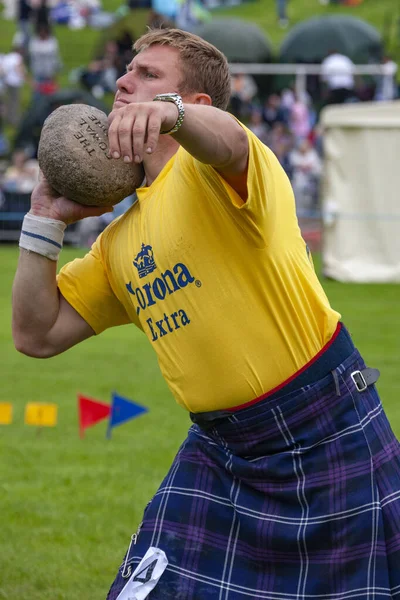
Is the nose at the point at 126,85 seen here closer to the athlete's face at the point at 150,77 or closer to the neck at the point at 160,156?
the athlete's face at the point at 150,77

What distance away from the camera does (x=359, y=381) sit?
301 cm

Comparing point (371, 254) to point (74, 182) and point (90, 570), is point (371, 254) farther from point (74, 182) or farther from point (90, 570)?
point (74, 182)

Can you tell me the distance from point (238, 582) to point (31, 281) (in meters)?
0.99

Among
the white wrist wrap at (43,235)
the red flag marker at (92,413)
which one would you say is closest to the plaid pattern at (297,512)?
the white wrist wrap at (43,235)

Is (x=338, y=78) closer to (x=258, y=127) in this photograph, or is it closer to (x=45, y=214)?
(x=258, y=127)

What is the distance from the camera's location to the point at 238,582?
9.73ft

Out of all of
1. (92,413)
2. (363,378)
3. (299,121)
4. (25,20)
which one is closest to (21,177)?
(299,121)

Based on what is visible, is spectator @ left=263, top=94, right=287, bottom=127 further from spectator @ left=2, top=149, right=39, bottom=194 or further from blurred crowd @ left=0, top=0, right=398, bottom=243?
spectator @ left=2, top=149, right=39, bottom=194

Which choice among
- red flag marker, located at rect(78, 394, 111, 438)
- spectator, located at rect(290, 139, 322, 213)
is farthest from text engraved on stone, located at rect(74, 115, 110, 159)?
spectator, located at rect(290, 139, 322, 213)

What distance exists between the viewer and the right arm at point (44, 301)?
317 cm

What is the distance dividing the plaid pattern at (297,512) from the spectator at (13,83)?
2252 cm

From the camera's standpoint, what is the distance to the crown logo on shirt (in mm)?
2967

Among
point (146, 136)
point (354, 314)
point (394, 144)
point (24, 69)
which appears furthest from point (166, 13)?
point (146, 136)

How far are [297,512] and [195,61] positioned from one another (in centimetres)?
119
